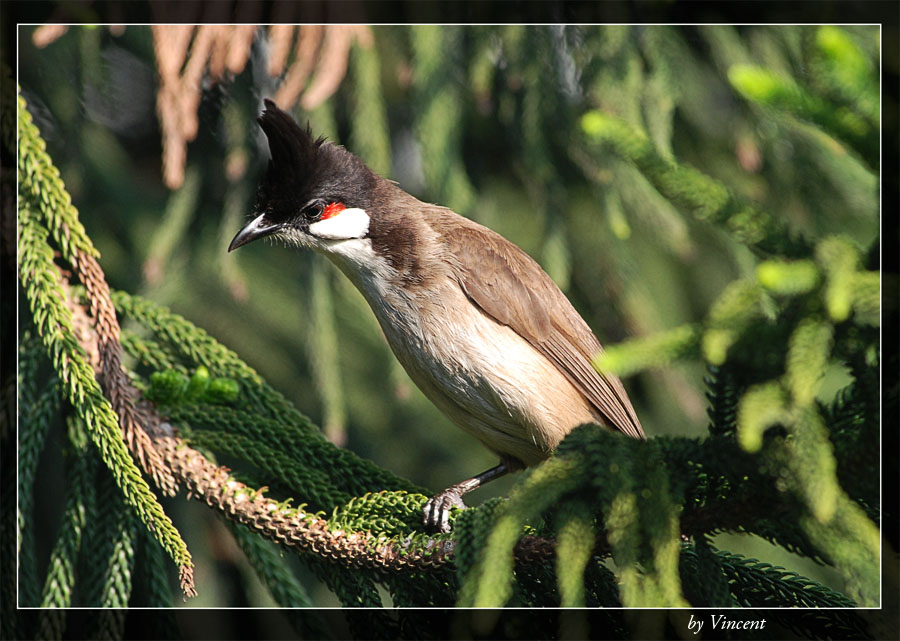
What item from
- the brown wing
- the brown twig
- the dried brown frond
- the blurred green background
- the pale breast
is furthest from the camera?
the blurred green background

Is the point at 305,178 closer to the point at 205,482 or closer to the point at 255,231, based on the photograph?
the point at 255,231

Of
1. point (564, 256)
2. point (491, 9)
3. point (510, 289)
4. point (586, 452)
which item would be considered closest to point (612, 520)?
point (586, 452)

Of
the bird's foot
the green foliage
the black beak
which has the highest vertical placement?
the black beak

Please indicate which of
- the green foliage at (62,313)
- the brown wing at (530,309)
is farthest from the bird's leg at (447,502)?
the green foliage at (62,313)

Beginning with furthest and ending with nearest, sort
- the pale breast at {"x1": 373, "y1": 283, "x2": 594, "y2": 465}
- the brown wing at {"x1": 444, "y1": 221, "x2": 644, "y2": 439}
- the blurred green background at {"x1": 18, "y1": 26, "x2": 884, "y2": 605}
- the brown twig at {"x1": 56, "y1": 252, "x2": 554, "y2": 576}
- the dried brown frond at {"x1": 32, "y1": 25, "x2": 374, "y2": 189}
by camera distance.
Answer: the blurred green background at {"x1": 18, "y1": 26, "x2": 884, "y2": 605}
the dried brown frond at {"x1": 32, "y1": 25, "x2": 374, "y2": 189}
the brown wing at {"x1": 444, "y1": 221, "x2": 644, "y2": 439}
the pale breast at {"x1": 373, "y1": 283, "x2": 594, "y2": 465}
the brown twig at {"x1": 56, "y1": 252, "x2": 554, "y2": 576}

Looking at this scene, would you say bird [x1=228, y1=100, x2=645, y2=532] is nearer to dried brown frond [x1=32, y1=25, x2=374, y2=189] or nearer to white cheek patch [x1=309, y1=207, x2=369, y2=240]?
white cheek patch [x1=309, y1=207, x2=369, y2=240]

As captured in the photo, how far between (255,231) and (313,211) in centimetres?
13

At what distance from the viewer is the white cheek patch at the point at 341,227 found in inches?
68.4

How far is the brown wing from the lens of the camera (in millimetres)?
1705

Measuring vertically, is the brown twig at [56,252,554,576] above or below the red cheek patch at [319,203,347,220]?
below

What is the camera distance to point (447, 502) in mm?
1554

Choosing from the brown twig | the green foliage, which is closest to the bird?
the brown twig

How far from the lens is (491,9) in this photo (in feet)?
6.58

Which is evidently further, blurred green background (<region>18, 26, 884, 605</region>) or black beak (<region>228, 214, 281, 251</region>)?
blurred green background (<region>18, 26, 884, 605</region>)
